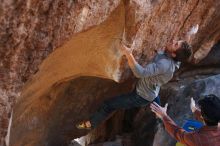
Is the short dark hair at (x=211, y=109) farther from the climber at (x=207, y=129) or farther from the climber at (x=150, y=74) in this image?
the climber at (x=150, y=74)

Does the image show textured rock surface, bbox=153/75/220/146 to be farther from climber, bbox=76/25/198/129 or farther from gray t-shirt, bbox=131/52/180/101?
gray t-shirt, bbox=131/52/180/101

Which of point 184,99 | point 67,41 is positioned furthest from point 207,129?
point 184,99

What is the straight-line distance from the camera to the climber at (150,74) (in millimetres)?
4289

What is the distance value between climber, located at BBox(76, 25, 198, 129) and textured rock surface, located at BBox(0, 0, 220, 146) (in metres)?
0.36

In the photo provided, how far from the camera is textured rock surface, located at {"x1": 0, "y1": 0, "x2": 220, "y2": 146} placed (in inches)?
149

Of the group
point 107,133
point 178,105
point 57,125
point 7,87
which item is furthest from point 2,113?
point 107,133

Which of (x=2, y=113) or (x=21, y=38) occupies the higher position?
(x=21, y=38)

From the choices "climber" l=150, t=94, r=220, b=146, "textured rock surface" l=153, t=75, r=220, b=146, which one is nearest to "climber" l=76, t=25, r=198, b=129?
"climber" l=150, t=94, r=220, b=146

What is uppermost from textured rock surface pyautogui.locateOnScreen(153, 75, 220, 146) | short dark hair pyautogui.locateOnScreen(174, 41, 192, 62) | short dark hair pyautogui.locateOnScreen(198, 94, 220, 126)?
short dark hair pyautogui.locateOnScreen(174, 41, 192, 62)

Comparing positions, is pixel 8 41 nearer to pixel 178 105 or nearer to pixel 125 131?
pixel 178 105

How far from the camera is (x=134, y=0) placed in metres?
4.48

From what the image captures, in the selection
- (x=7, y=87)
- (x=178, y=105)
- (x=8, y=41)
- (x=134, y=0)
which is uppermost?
(x=134, y=0)

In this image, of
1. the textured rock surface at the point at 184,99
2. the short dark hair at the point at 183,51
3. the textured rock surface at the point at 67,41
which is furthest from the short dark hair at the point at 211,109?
the textured rock surface at the point at 184,99

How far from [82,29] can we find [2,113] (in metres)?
1.18
